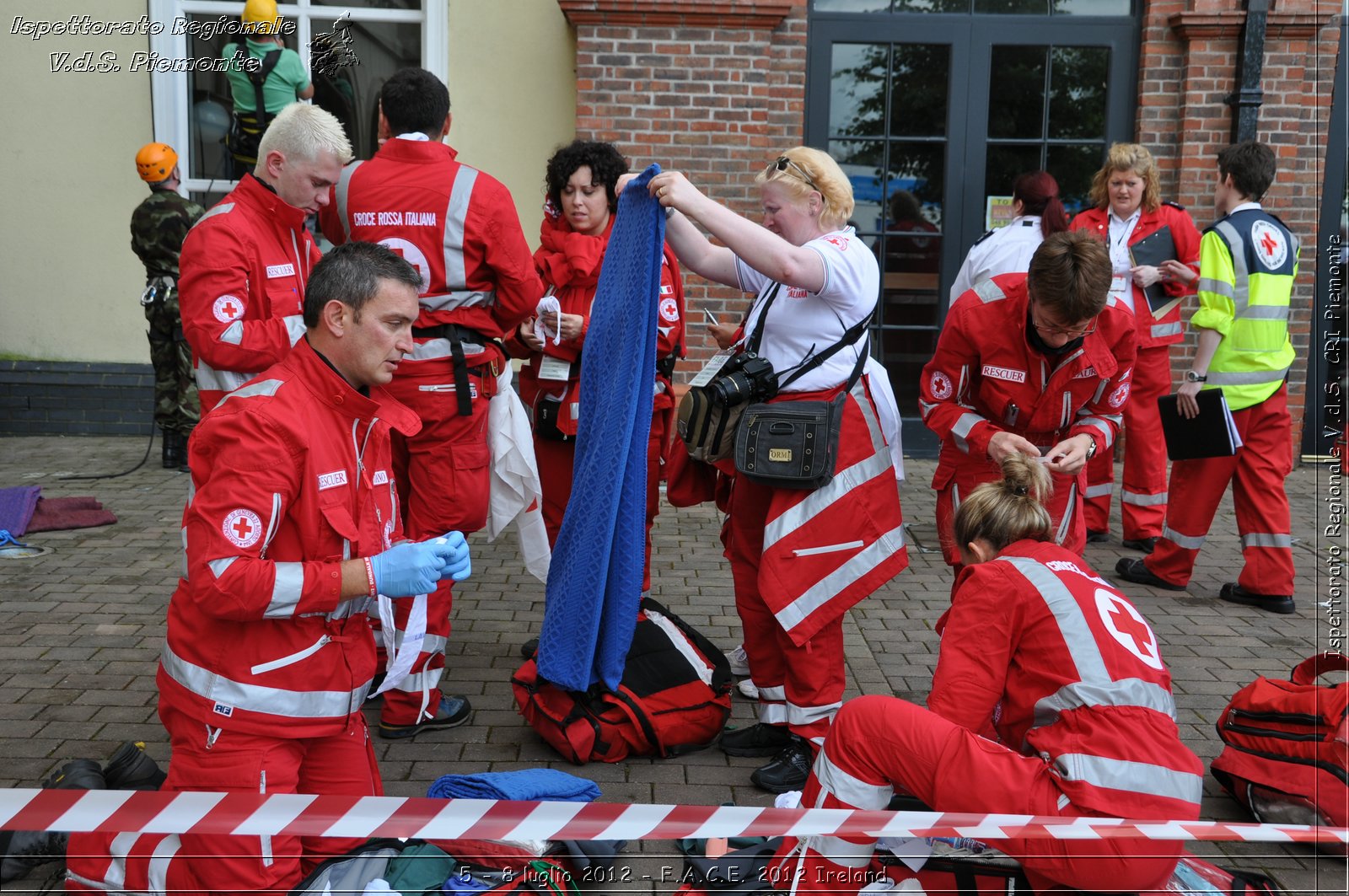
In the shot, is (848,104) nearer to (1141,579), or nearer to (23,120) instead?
(1141,579)

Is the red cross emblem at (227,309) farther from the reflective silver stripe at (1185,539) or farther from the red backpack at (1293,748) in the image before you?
the reflective silver stripe at (1185,539)

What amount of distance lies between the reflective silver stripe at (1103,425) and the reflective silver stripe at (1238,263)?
228cm

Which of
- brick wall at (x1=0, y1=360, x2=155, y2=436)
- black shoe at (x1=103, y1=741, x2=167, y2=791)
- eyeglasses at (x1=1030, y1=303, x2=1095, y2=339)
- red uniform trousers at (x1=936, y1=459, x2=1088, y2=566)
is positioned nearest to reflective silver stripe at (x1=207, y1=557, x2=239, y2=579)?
black shoe at (x1=103, y1=741, x2=167, y2=791)

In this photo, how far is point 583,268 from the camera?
4.80 m

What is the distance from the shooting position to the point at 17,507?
6617 mm

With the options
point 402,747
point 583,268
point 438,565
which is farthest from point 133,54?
point 438,565

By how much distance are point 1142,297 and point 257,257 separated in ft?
16.5

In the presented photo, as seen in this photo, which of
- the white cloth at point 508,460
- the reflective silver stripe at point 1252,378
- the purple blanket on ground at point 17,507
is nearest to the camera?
the white cloth at point 508,460

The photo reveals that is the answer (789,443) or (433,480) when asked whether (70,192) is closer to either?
(433,480)

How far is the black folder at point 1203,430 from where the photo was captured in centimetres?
574

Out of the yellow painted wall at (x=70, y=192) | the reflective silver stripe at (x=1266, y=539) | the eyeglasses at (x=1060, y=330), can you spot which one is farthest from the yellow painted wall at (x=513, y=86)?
the eyeglasses at (x=1060, y=330)

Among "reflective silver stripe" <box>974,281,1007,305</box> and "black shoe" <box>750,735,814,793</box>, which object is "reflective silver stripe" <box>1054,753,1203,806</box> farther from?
"reflective silver stripe" <box>974,281,1007,305</box>

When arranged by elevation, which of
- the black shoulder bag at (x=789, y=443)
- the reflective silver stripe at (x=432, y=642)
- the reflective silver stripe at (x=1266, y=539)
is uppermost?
the black shoulder bag at (x=789, y=443)

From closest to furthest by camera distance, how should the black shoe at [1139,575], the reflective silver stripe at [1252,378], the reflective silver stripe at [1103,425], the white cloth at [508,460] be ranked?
the reflective silver stripe at [1103,425]
the white cloth at [508,460]
the reflective silver stripe at [1252,378]
the black shoe at [1139,575]
